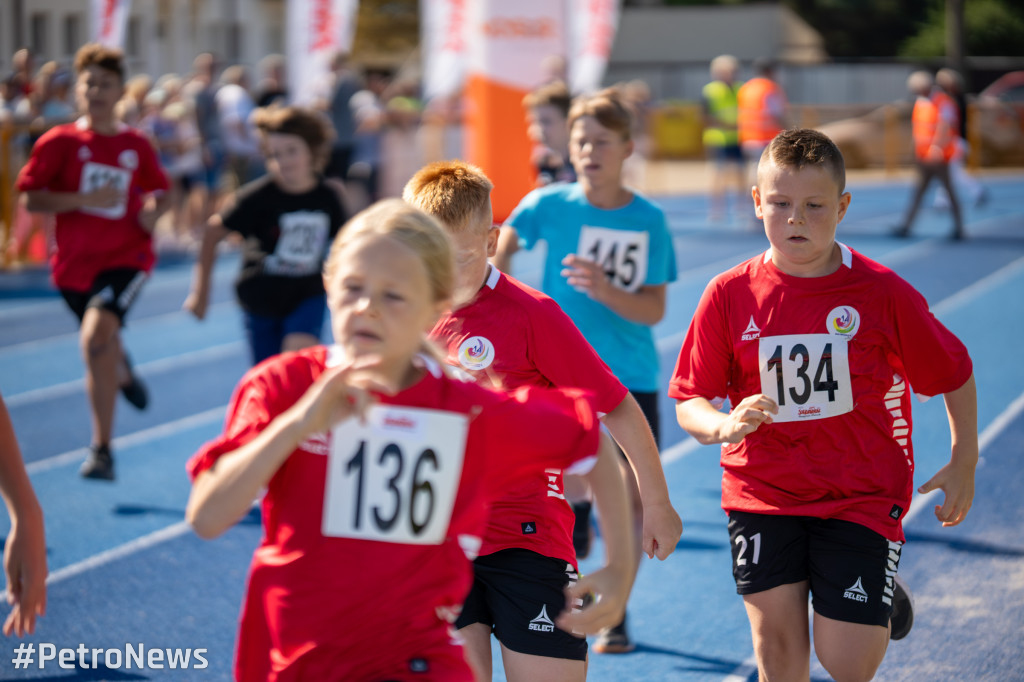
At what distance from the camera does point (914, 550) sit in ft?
19.2

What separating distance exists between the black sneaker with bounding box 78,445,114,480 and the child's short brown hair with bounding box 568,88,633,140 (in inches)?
150

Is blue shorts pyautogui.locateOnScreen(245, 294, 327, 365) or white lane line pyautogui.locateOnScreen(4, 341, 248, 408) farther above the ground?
blue shorts pyautogui.locateOnScreen(245, 294, 327, 365)

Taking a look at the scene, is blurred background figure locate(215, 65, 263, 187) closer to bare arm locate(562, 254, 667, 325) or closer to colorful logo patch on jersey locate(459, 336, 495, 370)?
bare arm locate(562, 254, 667, 325)

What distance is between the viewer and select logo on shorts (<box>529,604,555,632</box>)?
10.6 feet

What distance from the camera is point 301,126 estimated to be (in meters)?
6.54

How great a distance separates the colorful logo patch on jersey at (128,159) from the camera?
7.32m

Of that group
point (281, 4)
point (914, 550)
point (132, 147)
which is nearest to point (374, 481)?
point (914, 550)

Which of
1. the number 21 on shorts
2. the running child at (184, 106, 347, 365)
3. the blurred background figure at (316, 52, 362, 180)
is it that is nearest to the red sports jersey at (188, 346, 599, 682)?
the number 21 on shorts

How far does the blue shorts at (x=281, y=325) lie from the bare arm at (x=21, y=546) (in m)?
3.71

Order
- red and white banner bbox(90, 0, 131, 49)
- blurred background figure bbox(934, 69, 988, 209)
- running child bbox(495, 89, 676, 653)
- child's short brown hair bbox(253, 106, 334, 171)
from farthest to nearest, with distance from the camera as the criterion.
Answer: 1. blurred background figure bbox(934, 69, 988, 209)
2. red and white banner bbox(90, 0, 131, 49)
3. child's short brown hair bbox(253, 106, 334, 171)
4. running child bbox(495, 89, 676, 653)

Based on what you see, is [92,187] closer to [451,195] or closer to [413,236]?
[451,195]

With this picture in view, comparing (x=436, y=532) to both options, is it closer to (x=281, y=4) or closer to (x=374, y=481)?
(x=374, y=481)

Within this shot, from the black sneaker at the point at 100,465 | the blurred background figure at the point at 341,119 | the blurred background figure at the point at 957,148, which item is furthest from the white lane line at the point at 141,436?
the blurred background figure at the point at 957,148

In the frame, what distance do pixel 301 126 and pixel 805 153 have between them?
3.80 m
